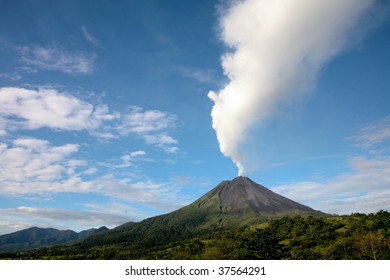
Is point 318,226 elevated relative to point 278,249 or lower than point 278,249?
elevated

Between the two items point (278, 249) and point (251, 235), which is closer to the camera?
point (278, 249)

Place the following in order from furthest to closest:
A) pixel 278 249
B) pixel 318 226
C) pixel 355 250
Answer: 1. pixel 318 226
2. pixel 278 249
3. pixel 355 250

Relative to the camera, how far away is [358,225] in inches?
5404

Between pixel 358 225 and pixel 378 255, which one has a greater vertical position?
pixel 358 225

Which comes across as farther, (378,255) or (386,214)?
(386,214)
